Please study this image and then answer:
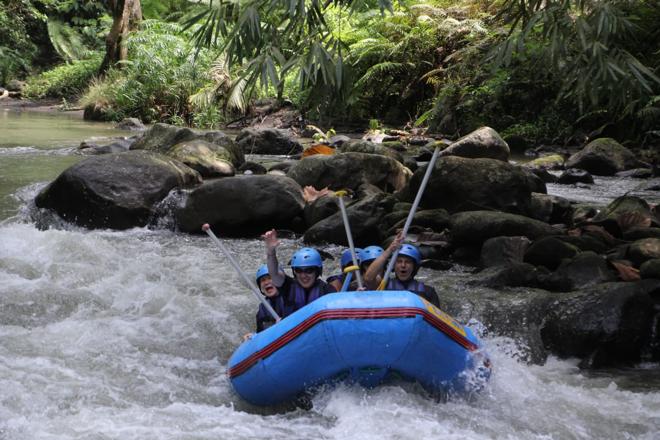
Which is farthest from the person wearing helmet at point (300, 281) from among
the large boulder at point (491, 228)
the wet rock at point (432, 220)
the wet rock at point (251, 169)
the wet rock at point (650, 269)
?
the wet rock at point (251, 169)

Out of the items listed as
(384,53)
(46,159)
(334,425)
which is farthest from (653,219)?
(384,53)

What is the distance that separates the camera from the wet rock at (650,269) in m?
6.04

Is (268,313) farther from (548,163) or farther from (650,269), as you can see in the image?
(548,163)

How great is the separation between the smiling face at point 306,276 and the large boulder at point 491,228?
2.98 metres

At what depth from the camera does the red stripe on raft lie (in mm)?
3962

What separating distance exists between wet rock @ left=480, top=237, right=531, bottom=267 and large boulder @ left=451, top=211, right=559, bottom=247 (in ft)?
0.99

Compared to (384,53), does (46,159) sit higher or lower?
lower

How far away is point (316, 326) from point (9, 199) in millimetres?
6817

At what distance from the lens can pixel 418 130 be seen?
17328mm

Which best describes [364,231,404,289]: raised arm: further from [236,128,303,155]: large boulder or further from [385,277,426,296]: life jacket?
[236,128,303,155]: large boulder

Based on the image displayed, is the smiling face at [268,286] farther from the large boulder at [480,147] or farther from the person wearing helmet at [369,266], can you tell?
the large boulder at [480,147]

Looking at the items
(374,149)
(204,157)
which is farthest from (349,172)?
(204,157)

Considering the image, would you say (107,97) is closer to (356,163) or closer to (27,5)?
(27,5)

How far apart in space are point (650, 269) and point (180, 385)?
3.64 m
